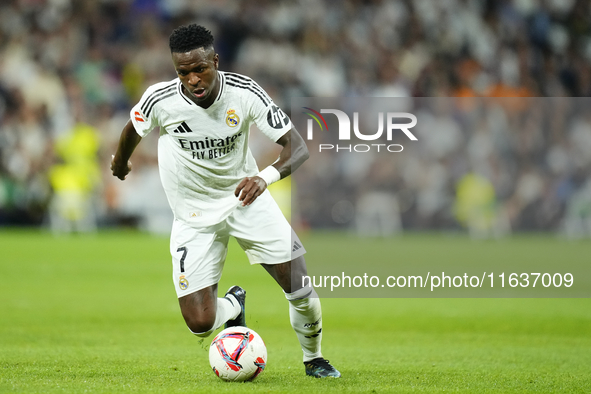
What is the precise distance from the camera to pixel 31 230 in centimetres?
1994

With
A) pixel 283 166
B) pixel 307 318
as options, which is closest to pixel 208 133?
pixel 283 166

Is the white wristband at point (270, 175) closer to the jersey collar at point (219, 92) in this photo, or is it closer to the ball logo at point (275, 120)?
the ball logo at point (275, 120)

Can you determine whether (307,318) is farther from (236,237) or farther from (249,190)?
(249,190)

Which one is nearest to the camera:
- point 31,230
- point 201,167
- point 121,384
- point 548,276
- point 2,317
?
point 121,384

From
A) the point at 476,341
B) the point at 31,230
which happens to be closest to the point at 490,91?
the point at 31,230

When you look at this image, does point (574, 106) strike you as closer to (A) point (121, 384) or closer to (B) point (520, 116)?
(B) point (520, 116)

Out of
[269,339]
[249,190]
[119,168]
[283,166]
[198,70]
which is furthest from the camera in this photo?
[269,339]

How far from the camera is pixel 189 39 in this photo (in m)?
5.08

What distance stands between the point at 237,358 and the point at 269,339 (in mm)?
2267

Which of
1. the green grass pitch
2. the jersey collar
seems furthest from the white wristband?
the green grass pitch

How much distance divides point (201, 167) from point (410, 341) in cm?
293

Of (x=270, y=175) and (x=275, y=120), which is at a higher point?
(x=275, y=120)

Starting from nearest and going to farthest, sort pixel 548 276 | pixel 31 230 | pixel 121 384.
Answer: pixel 121 384 → pixel 548 276 → pixel 31 230

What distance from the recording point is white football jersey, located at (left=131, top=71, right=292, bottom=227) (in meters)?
5.39
